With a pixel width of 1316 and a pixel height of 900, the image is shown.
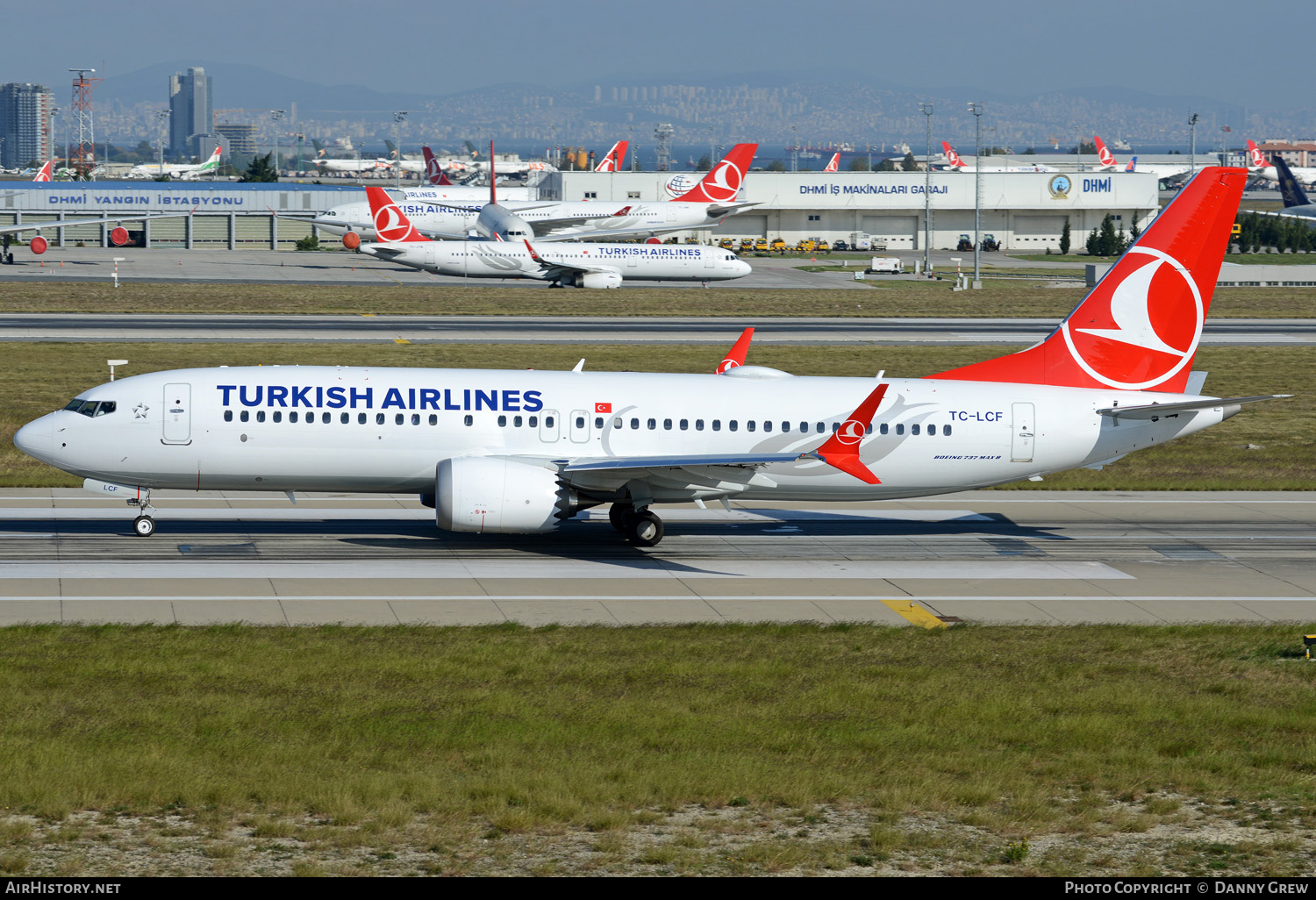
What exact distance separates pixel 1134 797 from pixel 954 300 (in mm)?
90123

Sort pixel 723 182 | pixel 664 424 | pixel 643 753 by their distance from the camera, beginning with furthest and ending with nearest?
pixel 723 182 → pixel 664 424 → pixel 643 753

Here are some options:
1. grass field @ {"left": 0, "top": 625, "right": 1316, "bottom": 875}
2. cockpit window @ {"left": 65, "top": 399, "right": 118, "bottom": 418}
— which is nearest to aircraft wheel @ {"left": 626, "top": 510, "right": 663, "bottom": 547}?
grass field @ {"left": 0, "top": 625, "right": 1316, "bottom": 875}

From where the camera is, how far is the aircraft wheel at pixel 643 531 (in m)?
32.4

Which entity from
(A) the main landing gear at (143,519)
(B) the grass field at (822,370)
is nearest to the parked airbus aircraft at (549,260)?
(B) the grass field at (822,370)

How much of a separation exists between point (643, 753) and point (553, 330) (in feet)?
204

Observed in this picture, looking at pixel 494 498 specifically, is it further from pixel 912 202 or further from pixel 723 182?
pixel 912 202

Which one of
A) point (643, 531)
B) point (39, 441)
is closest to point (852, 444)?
point (643, 531)

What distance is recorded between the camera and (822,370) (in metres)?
63.2

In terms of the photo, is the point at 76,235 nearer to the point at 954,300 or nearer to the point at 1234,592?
the point at 954,300

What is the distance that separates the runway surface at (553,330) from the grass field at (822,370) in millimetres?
3449

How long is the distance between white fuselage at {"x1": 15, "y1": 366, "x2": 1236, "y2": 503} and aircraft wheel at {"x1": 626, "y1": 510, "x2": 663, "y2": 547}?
3.05ft

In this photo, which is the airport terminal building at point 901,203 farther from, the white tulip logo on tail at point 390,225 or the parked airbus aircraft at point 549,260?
the white tulip logo on tail at point 390,225
